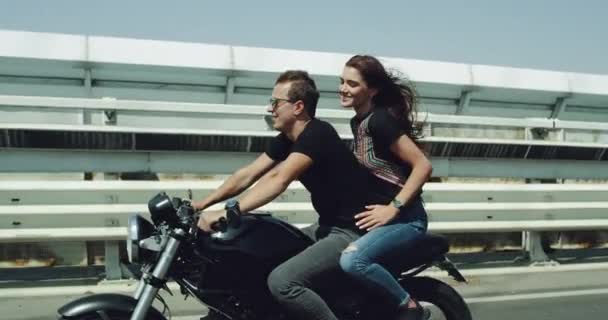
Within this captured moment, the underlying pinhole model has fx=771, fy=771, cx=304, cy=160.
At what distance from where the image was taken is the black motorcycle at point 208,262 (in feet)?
11.1

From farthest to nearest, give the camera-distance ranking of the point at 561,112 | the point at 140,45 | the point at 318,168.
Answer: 1. the point at 561,112
2. the point at 140,45
3. the point at 318,168

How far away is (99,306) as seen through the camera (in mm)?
3350

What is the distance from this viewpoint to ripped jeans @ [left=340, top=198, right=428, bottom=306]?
12.3 feet

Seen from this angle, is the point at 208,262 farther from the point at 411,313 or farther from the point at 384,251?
the point at 411,313

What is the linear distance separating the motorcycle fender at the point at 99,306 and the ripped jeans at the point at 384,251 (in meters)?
0.99

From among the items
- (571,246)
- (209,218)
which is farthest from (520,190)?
(209,218)

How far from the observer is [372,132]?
12.7ft

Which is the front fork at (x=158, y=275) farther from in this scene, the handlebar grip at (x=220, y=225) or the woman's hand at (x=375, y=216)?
the woman's hand at (x=375, y=216)

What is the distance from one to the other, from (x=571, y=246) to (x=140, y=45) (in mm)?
4899

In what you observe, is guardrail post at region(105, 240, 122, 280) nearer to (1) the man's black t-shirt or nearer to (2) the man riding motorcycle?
(2) the man riding motorcycle

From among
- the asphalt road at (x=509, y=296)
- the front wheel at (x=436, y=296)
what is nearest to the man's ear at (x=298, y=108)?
the front wheel at (x=436, y=296)

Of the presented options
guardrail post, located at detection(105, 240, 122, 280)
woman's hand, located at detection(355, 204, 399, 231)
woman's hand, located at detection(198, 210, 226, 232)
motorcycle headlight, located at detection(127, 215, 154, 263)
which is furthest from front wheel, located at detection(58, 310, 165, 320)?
guardrail post, located at detection(105, 240, 122, 280)

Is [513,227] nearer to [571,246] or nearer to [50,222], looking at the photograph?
[571,246]

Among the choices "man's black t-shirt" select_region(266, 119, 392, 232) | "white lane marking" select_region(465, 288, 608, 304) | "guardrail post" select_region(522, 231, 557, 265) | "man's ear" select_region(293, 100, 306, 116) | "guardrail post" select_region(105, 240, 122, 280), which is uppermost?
"man's ear" select_region(293, 100, 306, 116)
